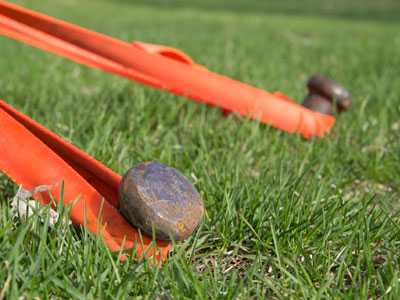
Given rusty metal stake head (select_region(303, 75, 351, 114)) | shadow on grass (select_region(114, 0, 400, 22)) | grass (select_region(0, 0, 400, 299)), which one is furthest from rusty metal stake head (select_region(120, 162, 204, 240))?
Result: shadow on grass (select_region(114, 0, 400, 22))

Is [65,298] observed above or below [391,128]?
below

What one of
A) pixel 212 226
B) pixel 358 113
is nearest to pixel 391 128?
pixel 358 113

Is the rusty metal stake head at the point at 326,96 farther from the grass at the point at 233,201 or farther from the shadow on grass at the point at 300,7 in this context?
the shadow on grass at the point at 300,7

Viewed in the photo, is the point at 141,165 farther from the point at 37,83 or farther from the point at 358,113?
the point at 37,83

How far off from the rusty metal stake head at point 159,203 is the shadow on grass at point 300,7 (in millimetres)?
19235

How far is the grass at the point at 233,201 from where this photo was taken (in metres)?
1.50

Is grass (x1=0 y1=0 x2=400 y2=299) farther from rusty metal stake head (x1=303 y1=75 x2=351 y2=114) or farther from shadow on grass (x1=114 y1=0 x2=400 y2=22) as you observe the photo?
shadow on grass (x1=114 y1=0 x2=400 y2=22)

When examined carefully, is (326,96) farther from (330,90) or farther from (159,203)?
(159,203)

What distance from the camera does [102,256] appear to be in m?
1.55

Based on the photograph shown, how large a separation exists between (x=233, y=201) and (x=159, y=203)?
16.9 inches

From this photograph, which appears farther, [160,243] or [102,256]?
[160,243]

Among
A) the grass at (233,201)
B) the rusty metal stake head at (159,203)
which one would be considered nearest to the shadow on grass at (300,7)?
the grass at (233,201)

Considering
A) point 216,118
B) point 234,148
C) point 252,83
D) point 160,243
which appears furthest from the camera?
point 252,83

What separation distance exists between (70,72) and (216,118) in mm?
2171
